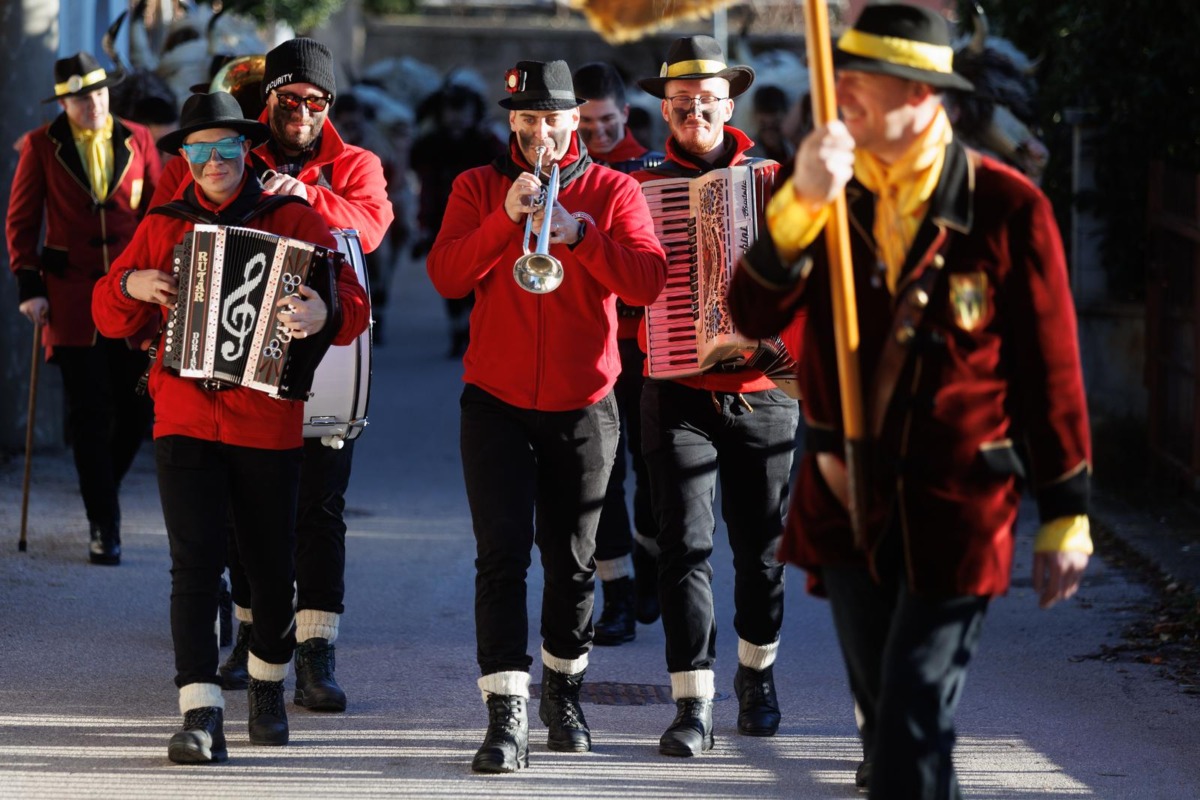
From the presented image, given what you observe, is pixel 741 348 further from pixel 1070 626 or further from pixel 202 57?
pixel 202 57

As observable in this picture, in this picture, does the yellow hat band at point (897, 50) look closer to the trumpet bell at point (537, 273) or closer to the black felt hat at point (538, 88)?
the trumpet bell at point (537, 273)

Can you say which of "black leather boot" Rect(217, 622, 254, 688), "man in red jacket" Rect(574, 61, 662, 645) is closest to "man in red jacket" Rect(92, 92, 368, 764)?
"black leather boot" Rect(217, 622, 254, 688)

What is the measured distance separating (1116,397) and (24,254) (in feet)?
21.6

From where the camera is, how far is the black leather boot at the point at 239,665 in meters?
6.96

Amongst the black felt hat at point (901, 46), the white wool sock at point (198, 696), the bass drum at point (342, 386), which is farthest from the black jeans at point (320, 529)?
the black felt hat at point (901, 46)

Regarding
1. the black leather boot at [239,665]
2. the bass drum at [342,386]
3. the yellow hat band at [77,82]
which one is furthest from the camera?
the yellow hat band at [77,82]

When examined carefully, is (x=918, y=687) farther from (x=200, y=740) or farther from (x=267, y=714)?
(x=267, y=714)

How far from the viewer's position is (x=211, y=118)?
5895 millimetres

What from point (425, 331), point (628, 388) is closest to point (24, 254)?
point (628, 388)

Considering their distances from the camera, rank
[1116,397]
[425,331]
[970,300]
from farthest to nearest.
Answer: [425,331] → [1116,397] → [970,300]

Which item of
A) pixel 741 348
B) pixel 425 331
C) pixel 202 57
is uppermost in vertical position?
pixel 202 57

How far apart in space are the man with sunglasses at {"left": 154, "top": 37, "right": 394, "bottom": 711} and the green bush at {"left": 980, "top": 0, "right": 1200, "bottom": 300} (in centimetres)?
577

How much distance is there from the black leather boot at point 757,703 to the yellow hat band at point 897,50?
278 cm

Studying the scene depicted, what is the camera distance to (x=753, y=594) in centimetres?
635
